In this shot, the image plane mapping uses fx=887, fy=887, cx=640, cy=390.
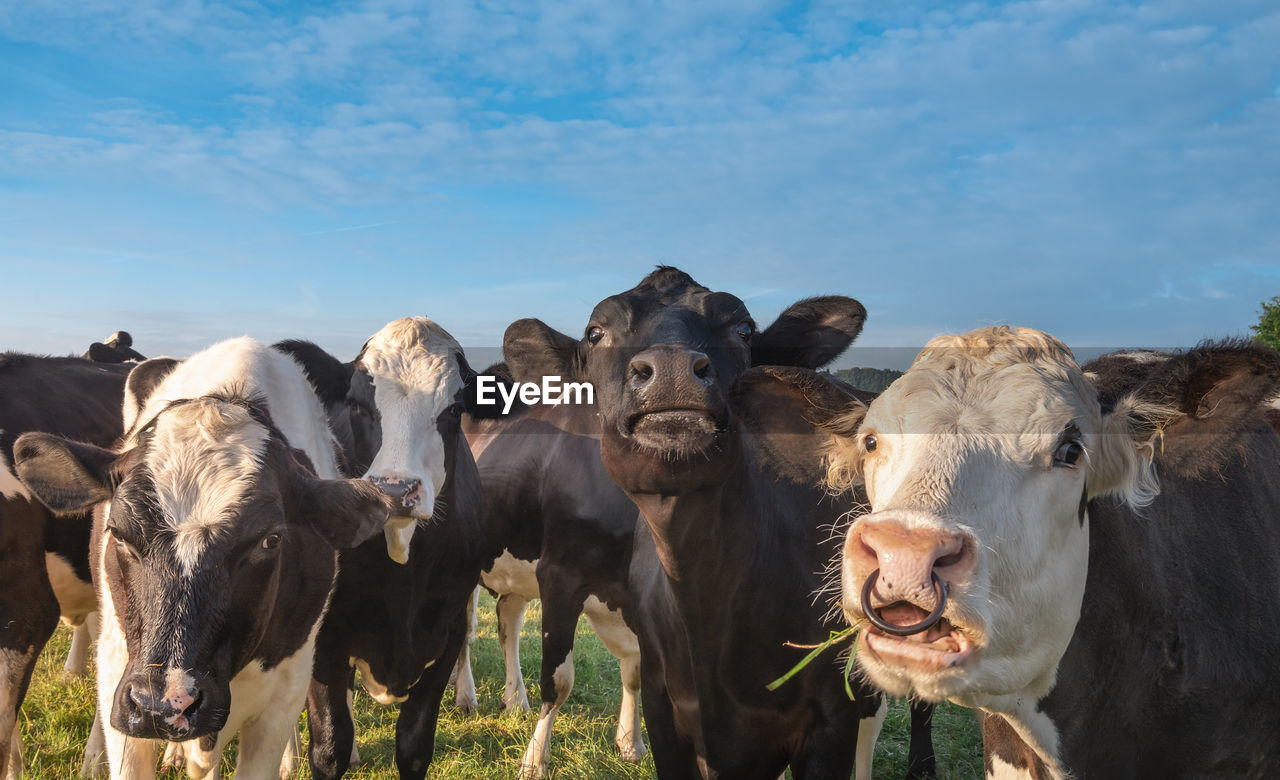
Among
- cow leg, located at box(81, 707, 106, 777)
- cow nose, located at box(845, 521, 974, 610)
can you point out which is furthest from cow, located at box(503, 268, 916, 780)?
cow leg, located at box(81, 707, 106, 777)

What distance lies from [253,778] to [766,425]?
2984 millimetres

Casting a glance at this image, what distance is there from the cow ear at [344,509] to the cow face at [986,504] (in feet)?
7.59

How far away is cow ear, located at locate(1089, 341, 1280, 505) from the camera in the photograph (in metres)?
2.88

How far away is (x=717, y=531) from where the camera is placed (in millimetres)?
3914

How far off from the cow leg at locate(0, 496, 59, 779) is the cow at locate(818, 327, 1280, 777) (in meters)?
4.96

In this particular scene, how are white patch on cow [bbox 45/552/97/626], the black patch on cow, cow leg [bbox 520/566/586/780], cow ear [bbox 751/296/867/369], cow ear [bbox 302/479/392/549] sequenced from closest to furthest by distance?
the black patch on cow
cow ear [bbox 302/479/392/549]
cow ear [bbox 751/296/867/369]
white patch on cow [bbox 45/552/97/626]
cow leg [bbox 520/566/586/780]

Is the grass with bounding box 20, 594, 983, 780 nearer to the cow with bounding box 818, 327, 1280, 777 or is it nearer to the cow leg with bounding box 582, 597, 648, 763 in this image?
the cow leg with bounding box 582, 597, 648, 763

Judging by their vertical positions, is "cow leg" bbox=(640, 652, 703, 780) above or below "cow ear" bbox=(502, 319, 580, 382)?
below

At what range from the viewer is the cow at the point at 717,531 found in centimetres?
352

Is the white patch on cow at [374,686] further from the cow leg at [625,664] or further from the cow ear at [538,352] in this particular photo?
the cow ear at [538,352]

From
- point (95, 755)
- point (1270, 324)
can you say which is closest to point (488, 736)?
point (95, 755)

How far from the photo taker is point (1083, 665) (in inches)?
125

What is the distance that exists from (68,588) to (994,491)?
6168 mm

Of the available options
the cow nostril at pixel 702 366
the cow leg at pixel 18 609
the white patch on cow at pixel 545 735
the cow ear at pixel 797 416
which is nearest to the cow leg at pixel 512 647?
the white patch on cow at pixel 545 735
